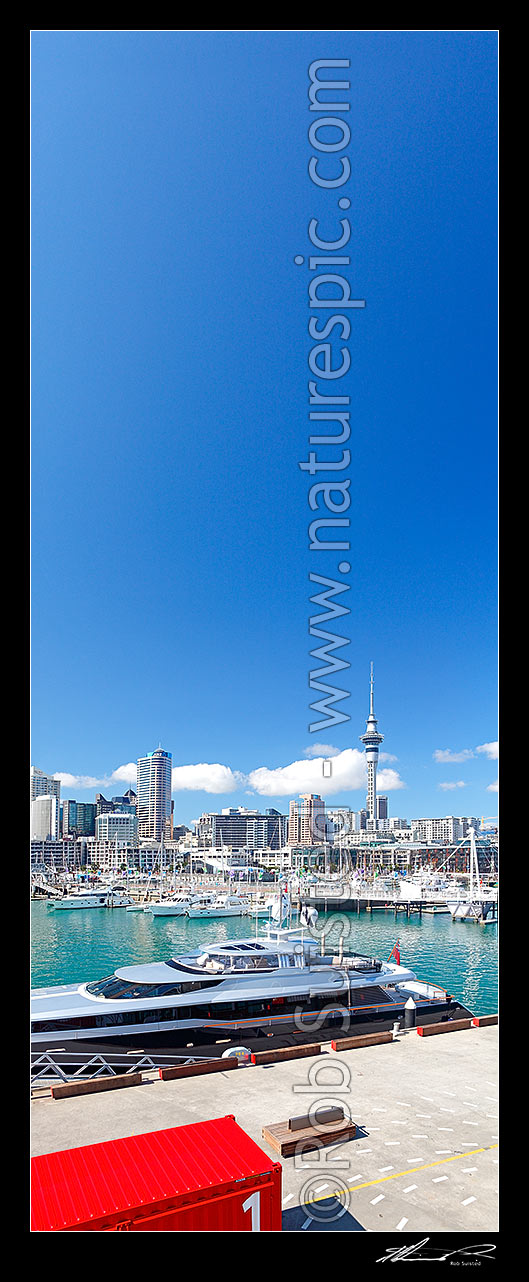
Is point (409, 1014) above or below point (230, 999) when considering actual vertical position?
below

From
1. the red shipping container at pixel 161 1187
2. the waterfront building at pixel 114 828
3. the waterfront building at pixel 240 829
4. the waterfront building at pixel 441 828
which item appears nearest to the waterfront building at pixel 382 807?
the waterfront building at pixel 441 828

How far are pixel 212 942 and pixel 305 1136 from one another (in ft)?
143

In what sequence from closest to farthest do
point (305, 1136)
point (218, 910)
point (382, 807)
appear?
point (305, 1136), point (218, 910), point (382, 807)

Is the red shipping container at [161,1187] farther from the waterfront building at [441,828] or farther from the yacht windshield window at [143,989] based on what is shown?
the waterfront building at [441,828]

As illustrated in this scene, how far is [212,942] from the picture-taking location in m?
51.3

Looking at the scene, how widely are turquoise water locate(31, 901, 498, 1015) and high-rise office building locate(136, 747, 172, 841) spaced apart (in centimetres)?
9149

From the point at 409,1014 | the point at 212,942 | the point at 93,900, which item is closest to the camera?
the point at 409,1014

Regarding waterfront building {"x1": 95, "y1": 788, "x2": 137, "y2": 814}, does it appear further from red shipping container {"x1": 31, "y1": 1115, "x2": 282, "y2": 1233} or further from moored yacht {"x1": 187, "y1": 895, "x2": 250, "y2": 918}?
red shipping container {"x1": 31, "y1": 1115, "x2": 282, "y2": 1233}

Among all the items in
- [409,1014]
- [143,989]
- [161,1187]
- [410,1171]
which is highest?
[161,1187]

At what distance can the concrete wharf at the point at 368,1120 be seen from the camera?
875 centimetres

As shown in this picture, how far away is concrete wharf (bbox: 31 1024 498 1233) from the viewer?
344 inches

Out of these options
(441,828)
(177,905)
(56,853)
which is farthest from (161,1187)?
(441,828)

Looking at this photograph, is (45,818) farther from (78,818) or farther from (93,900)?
(93,900)
